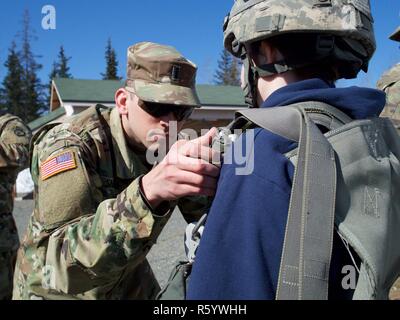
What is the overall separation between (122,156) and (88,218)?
105 centimetres

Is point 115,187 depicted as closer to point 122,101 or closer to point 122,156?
point 122,156

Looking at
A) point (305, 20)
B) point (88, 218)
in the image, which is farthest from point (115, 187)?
point (305, 20)

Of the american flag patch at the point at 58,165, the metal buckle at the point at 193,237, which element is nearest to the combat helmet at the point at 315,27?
the metal buckle at the point at 193,237

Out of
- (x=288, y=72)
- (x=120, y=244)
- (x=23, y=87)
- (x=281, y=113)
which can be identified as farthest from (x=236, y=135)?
(x=23, y=87)

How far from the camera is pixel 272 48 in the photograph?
62.8 inches

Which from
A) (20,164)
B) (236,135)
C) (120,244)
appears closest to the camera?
(236,135)

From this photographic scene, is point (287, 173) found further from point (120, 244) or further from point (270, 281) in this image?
point (120, 244)

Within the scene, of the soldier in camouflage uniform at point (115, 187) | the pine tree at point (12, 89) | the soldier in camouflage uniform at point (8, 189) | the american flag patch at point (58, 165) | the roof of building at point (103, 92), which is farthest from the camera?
the pine tree at point (12, 89)

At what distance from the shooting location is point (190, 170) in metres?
1.42

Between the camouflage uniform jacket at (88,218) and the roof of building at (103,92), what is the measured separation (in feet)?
53.2

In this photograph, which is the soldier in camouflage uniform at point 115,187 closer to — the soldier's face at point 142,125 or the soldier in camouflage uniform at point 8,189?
the soldier's face at point 142,125

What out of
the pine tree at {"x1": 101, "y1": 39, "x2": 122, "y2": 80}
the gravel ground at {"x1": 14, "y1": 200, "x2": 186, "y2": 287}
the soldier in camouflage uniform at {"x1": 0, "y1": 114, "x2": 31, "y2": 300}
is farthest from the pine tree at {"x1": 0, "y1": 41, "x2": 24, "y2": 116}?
the soldier in camouflage uniform at {"x1": 0, "y1": 114, "x2": 31, "y2": 300}

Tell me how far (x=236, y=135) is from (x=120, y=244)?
0.64m

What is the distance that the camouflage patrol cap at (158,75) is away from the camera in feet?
9.54
